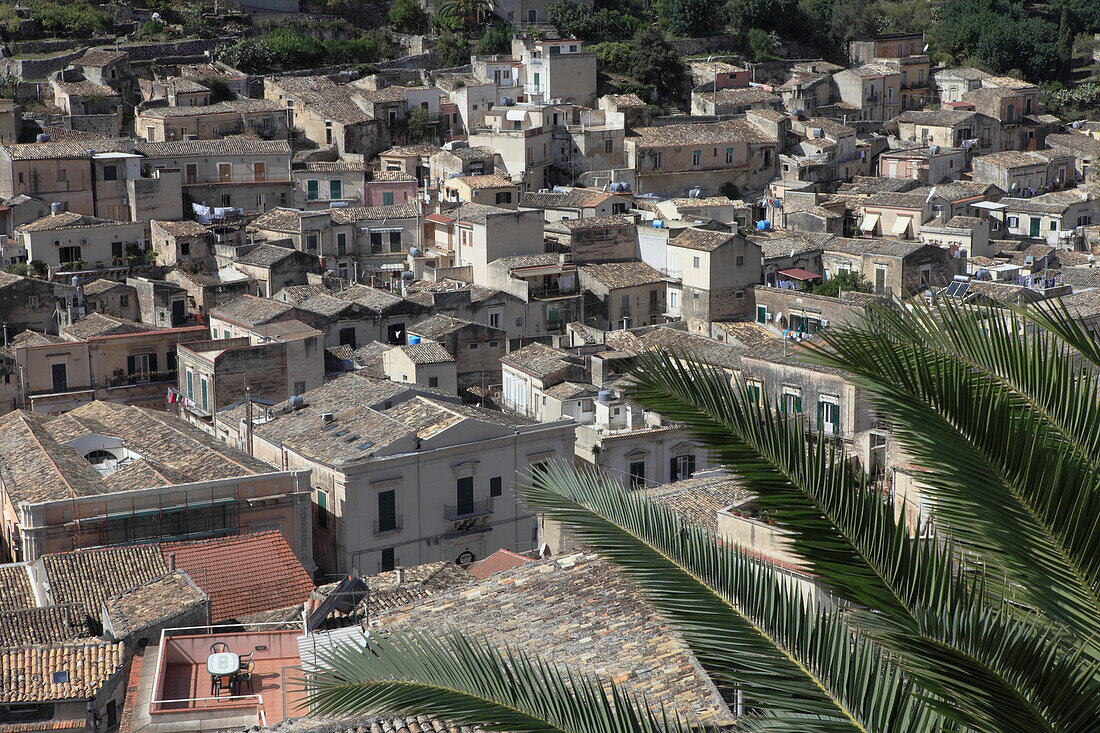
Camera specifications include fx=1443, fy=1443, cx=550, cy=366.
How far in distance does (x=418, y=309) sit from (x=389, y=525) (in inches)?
530

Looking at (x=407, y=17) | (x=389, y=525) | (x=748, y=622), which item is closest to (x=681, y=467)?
(x=389, y=525)

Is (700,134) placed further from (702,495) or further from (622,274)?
(702,495)

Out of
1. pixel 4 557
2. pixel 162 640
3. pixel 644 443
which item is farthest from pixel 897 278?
pixel 162 640

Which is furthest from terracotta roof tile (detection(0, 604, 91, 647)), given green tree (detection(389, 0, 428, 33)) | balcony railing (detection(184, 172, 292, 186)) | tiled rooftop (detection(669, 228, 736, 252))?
green tree (detection(389, 0, 428, 33))

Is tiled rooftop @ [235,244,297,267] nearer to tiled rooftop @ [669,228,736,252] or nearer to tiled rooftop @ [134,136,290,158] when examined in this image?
tiled rooftop @ [134,136,290,158]

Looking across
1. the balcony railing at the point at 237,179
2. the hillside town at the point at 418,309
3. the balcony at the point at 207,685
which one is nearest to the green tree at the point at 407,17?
the hillside town at the point at 418,309

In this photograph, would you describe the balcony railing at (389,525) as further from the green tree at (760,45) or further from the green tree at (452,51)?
the green tree at (760,45)

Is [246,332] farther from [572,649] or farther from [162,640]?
[572,649]

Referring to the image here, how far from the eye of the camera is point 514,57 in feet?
195

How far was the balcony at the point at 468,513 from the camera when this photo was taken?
77.3ft

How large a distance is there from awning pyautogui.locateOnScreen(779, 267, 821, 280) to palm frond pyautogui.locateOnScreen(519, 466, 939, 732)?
1403 inches

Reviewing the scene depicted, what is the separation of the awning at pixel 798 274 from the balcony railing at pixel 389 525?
21195 millimetres

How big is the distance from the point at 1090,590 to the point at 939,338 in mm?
1136

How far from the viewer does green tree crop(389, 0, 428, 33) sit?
213 feet
